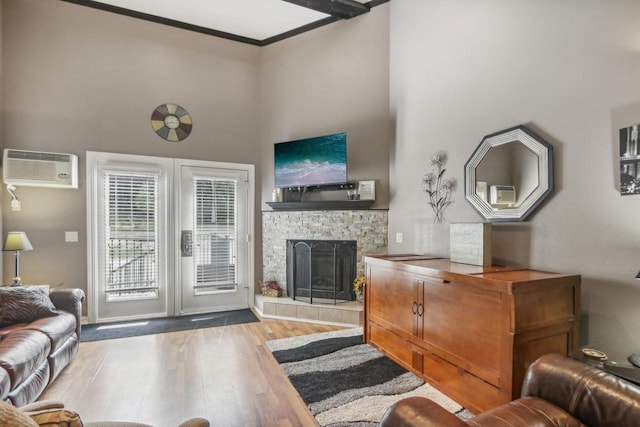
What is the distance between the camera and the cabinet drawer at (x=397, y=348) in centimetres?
258

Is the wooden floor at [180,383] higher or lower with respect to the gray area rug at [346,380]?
lower

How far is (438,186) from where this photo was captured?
3262mm

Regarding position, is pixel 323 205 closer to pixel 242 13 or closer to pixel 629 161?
pixel 242 13

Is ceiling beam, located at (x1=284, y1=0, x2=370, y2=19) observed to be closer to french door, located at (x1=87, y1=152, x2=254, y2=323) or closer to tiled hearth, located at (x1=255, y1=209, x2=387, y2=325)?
french door, located at (x1=87, y1=152, x2=254, y2=323)

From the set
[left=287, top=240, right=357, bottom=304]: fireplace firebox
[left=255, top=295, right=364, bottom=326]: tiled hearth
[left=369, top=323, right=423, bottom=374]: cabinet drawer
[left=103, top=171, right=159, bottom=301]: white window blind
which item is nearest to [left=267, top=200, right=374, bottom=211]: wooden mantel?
[left=287, top=240, right=357, bottom=304]: fireplace firebox

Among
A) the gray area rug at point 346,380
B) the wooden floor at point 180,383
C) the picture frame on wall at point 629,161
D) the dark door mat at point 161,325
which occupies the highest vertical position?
the picture frame on wall at point 629,161

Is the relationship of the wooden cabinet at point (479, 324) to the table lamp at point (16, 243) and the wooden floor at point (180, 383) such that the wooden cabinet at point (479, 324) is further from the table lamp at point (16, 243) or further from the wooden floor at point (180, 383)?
the table lamp at point (16, 243)

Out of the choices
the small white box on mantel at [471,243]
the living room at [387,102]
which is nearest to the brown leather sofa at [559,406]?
the living room at [387,102]

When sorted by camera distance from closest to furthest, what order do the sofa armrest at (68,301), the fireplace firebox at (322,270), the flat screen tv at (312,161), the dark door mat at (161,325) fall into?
the sofa armrest at (68,301), the dark door mat at (161,325), the flat screen tv at (312,161), the fireplace firebox at (322,270)

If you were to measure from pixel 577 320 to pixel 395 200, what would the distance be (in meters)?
2.22

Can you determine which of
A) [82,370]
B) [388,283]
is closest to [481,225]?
[388,283]

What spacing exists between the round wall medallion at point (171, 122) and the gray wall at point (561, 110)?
10.9 feet

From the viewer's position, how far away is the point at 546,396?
4.47ft

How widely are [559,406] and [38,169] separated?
5.03 metres
